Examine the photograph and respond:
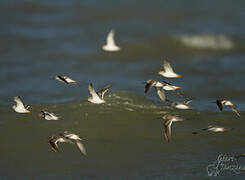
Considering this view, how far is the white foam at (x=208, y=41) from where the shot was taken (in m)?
16.1

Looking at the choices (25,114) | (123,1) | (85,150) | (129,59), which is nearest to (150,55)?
(129,59)

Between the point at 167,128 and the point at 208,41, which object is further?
the point at 208,41

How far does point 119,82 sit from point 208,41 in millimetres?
3910

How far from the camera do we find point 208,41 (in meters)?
16.5

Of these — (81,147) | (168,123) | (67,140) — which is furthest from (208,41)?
(67,140)

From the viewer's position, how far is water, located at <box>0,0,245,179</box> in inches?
372

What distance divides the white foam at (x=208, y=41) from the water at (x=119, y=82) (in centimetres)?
3

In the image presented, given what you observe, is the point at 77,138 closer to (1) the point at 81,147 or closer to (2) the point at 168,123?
(1) the point at 81,147

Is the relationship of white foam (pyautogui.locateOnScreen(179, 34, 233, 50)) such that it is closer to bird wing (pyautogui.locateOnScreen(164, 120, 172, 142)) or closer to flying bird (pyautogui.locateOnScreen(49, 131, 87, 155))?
bird wing (pyautogui.locateOnScreen(164, 120, 172, 142))

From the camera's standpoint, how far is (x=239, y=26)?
17172 millimetres

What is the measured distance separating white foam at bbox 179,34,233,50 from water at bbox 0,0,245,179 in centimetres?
3

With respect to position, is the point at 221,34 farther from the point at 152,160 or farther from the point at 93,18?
the point at 152,160

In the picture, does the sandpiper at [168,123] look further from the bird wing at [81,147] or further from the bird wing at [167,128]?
the bird wing at [81,147]

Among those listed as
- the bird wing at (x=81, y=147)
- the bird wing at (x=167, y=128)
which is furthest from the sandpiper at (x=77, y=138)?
the bird wing at (x=167, y=128)
